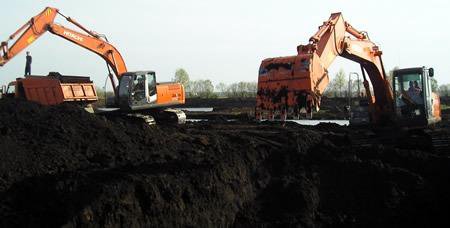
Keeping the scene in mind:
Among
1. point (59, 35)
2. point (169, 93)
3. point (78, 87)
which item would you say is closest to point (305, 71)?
point (169, 93)

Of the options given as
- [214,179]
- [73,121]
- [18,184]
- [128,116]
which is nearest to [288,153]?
[214,179]

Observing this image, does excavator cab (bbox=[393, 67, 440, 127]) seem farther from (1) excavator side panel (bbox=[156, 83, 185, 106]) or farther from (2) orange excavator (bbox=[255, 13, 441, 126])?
(1) excavator side panel (bbox=[156, 83, 185, 106])

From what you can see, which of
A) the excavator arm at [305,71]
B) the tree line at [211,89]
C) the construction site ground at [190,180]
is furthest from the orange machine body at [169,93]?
the tree line at [211,89]

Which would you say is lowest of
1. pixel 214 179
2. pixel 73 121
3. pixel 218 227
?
pixel 218 227

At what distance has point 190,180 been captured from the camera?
27.7 feet

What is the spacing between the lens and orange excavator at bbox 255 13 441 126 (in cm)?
1066

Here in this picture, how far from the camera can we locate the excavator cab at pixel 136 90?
1881 cm

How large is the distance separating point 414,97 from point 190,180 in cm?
877

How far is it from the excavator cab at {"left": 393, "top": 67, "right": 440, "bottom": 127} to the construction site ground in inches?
146

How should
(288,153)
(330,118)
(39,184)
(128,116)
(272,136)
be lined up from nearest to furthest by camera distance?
1. (39,184)
2. (288,153)
3. (272,136)
4. (128,116)
5. (330,118)

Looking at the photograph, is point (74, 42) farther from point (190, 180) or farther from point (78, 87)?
point (190, 180)

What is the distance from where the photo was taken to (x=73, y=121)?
10.9m

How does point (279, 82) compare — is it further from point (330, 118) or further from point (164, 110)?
point (330, 118)

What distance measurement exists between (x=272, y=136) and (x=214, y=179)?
578 centimetres
